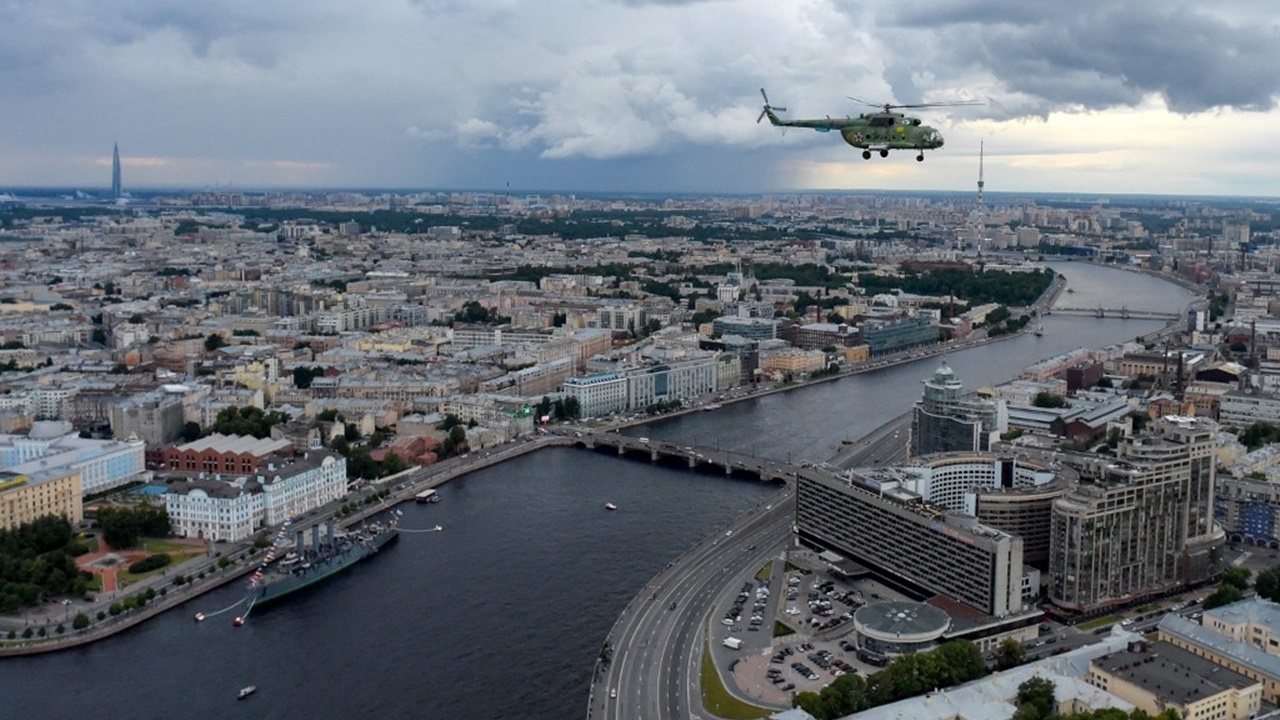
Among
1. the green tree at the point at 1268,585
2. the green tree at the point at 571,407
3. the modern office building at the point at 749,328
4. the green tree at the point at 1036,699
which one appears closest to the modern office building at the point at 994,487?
the green tree at the point at 1268,585

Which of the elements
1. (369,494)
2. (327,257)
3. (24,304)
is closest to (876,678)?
(369,494)

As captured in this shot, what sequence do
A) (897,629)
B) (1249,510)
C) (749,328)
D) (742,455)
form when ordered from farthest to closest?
1. (749,328)
2. (742,455)
3. (1249,510)
4. (897,629)

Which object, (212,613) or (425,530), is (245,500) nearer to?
(425,530)

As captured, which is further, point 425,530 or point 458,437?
point 458,437

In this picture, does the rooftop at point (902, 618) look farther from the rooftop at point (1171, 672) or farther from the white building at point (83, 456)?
the white building at point (83, 456)

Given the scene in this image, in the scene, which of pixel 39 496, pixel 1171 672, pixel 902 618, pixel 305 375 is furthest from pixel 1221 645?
pixel 305 375

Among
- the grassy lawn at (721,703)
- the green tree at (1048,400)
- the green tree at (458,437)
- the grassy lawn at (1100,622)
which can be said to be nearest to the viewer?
the grassy lawn at (721,703)

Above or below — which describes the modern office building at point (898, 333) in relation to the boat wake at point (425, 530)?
above

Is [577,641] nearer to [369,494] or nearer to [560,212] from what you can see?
[369,494]
